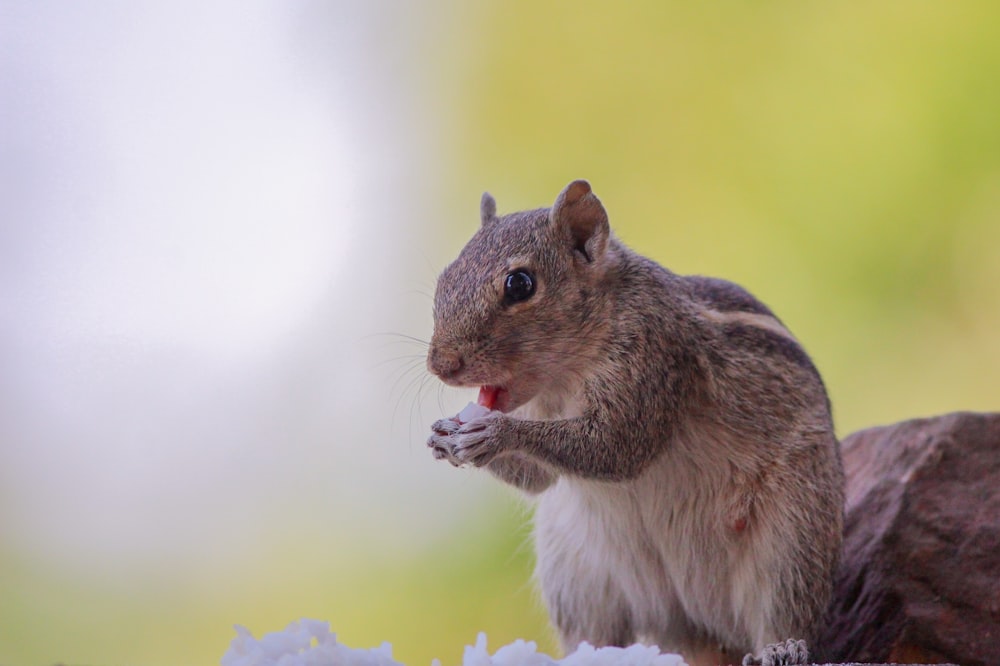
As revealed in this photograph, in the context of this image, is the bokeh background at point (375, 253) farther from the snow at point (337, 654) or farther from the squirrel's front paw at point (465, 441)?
the snow at point (337, 654)

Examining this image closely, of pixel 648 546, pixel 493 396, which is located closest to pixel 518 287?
pixel 493 396

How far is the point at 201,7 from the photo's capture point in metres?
3.22

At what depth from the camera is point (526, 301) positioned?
2.69m

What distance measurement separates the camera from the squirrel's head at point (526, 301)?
260cm

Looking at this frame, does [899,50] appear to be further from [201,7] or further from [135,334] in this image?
[135,334]

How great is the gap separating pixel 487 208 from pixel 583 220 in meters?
0.37

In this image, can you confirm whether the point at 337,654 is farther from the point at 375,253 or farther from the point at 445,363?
the point at 375,253

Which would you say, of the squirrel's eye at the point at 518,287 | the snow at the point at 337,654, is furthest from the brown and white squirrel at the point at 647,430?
the snow at the point at 337,654

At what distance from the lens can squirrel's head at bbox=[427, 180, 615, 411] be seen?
8.54 feet

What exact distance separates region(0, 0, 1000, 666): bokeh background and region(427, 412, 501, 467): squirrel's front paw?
13.6 inches

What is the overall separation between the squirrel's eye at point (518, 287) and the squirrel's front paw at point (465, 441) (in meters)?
0.31

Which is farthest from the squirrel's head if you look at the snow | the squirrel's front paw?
the snow

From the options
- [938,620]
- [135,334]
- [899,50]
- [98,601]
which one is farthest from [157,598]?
[899,50]

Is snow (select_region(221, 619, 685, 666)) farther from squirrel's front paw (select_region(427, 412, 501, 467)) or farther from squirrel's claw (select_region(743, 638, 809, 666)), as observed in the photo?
squirrel's claw (select_region(743, 638, 809, 666))
